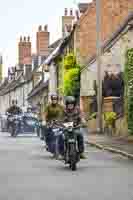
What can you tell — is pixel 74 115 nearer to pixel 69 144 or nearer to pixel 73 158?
pixel 69 144

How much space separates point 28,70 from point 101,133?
59.2 m

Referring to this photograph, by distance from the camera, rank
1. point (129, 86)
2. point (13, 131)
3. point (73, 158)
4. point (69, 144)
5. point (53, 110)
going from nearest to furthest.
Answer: point (73, 158) < point (69, 144) < point (53, 110) < point (129, 86) < point (13, 131)

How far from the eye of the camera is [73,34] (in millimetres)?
53875

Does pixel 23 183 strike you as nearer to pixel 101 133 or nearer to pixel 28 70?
pixel 101 133

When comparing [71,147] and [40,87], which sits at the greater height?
[40,87]

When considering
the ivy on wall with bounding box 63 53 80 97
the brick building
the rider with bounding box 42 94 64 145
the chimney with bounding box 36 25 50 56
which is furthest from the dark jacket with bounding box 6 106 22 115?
the chimney with bounding box 36 25 50 56

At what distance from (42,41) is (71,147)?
216 feet

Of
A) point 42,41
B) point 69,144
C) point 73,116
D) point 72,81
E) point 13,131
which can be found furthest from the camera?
point 42,41

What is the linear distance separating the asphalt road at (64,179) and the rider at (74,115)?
601 millimetres

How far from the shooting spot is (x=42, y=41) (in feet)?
267

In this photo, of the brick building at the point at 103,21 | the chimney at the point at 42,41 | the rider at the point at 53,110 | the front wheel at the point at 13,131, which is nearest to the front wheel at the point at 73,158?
the rider at the point at 53,110

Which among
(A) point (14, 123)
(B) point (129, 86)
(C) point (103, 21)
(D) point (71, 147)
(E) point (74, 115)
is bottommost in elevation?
(D) point (71, 147)

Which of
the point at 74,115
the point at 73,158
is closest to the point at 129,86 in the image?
the point at 74,115

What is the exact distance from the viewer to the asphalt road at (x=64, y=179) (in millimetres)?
11297
